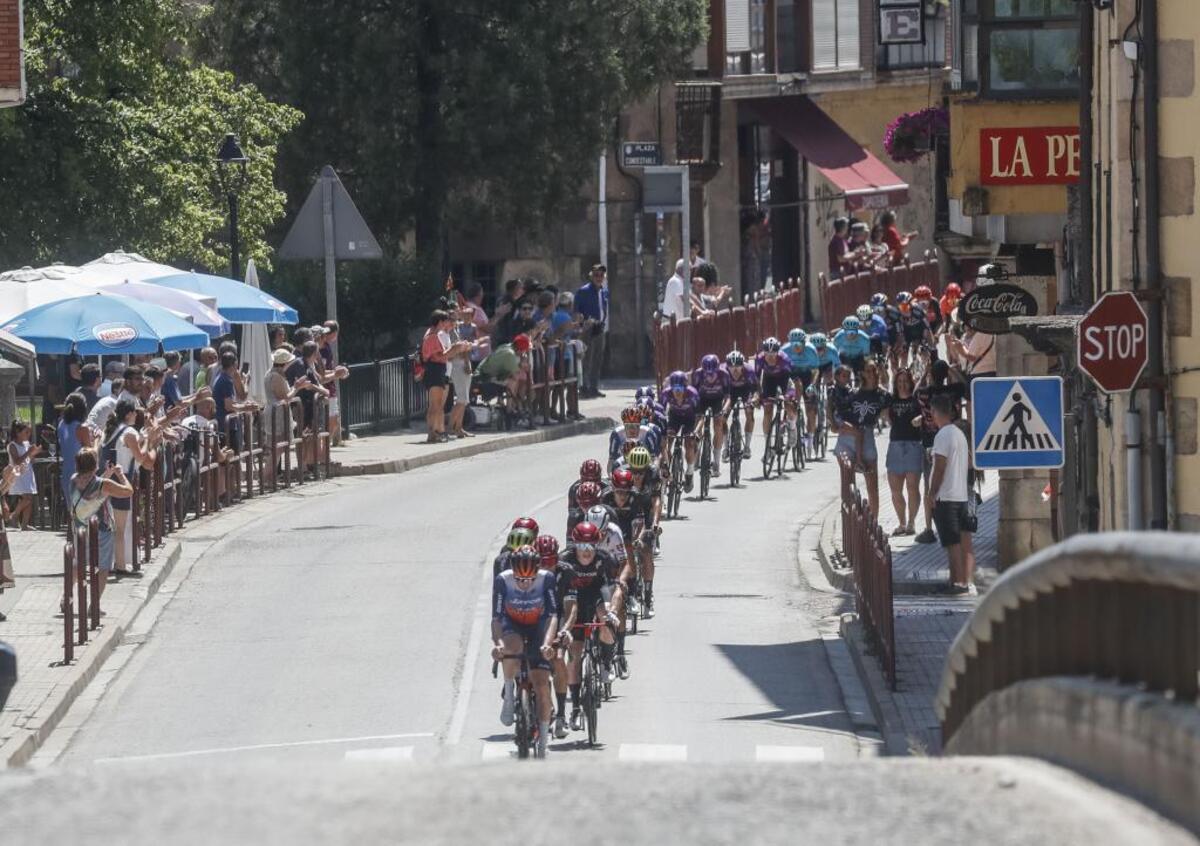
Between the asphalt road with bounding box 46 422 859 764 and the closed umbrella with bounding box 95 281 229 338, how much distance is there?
237 cm

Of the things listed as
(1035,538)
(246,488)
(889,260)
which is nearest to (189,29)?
(246,488)

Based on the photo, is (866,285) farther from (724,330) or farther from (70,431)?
(70,431)

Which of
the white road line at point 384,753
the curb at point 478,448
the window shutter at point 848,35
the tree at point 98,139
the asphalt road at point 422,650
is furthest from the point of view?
the window shutter at point 848,35

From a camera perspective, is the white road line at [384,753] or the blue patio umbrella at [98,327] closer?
the white road line at [384,753]

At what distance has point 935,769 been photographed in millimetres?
7527

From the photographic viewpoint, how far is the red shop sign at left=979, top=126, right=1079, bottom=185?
20.5 meters

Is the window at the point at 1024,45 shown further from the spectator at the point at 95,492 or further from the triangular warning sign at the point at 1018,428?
the spectator at the point at 95,492

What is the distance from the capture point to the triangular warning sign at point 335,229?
2986 centimetres

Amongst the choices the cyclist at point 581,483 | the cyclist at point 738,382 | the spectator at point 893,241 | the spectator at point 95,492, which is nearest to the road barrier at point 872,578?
the cyclist at point 581,483

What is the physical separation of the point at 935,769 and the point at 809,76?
43.0m

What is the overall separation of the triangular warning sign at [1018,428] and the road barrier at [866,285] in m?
21.3

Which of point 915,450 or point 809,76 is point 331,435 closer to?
point 915,450

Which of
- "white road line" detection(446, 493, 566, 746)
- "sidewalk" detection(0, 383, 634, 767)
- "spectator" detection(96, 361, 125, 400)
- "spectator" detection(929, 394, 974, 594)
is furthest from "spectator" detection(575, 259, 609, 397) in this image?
"spectator" detection(929, 394, 974, 594)

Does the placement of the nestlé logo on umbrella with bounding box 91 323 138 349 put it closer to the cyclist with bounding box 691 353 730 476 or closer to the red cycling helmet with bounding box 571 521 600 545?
the cyclist with bounding box 691 353 730 476
